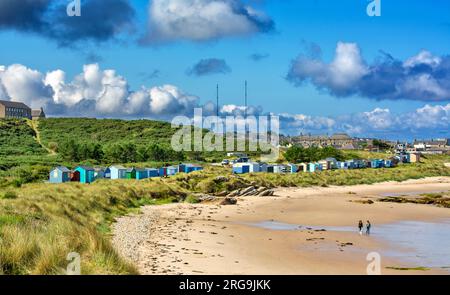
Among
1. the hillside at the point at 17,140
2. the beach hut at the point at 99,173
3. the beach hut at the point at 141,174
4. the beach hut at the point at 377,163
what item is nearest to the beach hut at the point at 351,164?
the beach hut at the point at 377,163

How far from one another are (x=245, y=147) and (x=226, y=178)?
7871 cm

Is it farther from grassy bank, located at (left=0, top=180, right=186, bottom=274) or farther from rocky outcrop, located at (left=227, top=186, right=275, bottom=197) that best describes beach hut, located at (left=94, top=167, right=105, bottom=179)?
grassy bank, located at (left=0, top=180, right=186, bottom=274)

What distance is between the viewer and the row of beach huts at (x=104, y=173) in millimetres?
49844

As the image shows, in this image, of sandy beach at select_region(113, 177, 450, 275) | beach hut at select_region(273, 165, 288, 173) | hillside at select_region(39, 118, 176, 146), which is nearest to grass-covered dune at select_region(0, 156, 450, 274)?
→ sandy beach at select_region(113, 177, 450, 275)

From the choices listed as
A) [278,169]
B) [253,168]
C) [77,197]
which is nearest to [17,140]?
[253,168]

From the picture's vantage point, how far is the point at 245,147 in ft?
435

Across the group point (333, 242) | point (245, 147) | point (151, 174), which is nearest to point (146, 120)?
point (245, 147)

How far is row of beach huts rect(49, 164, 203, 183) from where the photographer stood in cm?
4984

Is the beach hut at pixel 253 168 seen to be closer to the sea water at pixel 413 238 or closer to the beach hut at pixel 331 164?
the beach hut at pixel 331 164

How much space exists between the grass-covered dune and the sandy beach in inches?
70.7

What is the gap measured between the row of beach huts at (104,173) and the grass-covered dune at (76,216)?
218 inches

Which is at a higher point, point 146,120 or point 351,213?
point 146,120

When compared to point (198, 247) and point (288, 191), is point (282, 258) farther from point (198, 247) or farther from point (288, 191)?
point (288, 191)

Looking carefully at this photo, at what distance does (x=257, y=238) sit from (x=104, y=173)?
34.8 meters
